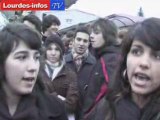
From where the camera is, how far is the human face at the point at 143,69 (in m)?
2.14

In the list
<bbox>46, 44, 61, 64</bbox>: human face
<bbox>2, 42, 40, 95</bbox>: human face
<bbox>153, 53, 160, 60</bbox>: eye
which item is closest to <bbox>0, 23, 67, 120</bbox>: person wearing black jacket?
<bbox>2, 42, 40, 95</bbox>: human face

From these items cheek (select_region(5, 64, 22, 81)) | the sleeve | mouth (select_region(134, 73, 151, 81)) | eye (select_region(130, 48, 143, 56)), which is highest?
eye (select_region(130, 48, 143, 56))

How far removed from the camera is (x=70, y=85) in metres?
4.77

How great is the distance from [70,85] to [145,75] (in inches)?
106

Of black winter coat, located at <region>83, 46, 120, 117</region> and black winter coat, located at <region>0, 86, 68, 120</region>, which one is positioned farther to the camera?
black winter coat, located at <region>83, 46, 120, 117</region>

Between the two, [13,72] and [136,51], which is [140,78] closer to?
[136,51]

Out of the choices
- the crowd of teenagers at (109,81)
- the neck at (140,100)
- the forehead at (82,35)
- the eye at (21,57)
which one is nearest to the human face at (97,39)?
the forehead at (82,35)

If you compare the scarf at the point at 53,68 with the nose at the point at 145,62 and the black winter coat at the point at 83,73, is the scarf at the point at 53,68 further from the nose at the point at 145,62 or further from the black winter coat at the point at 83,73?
the nose at the point at 145,62

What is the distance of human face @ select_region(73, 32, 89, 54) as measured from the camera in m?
5.88

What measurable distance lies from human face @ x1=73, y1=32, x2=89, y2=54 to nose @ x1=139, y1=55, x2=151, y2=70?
365 cm

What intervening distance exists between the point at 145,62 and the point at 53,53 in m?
2.90

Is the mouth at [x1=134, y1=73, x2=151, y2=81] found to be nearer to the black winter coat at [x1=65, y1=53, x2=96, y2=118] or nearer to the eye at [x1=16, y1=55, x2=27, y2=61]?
the eye at [x1=16, y1=55, x2=27, y2=61]

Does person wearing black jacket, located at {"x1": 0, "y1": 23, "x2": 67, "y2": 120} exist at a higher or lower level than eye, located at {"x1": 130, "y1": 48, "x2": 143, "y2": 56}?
lower

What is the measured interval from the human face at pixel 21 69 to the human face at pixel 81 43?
325cm
